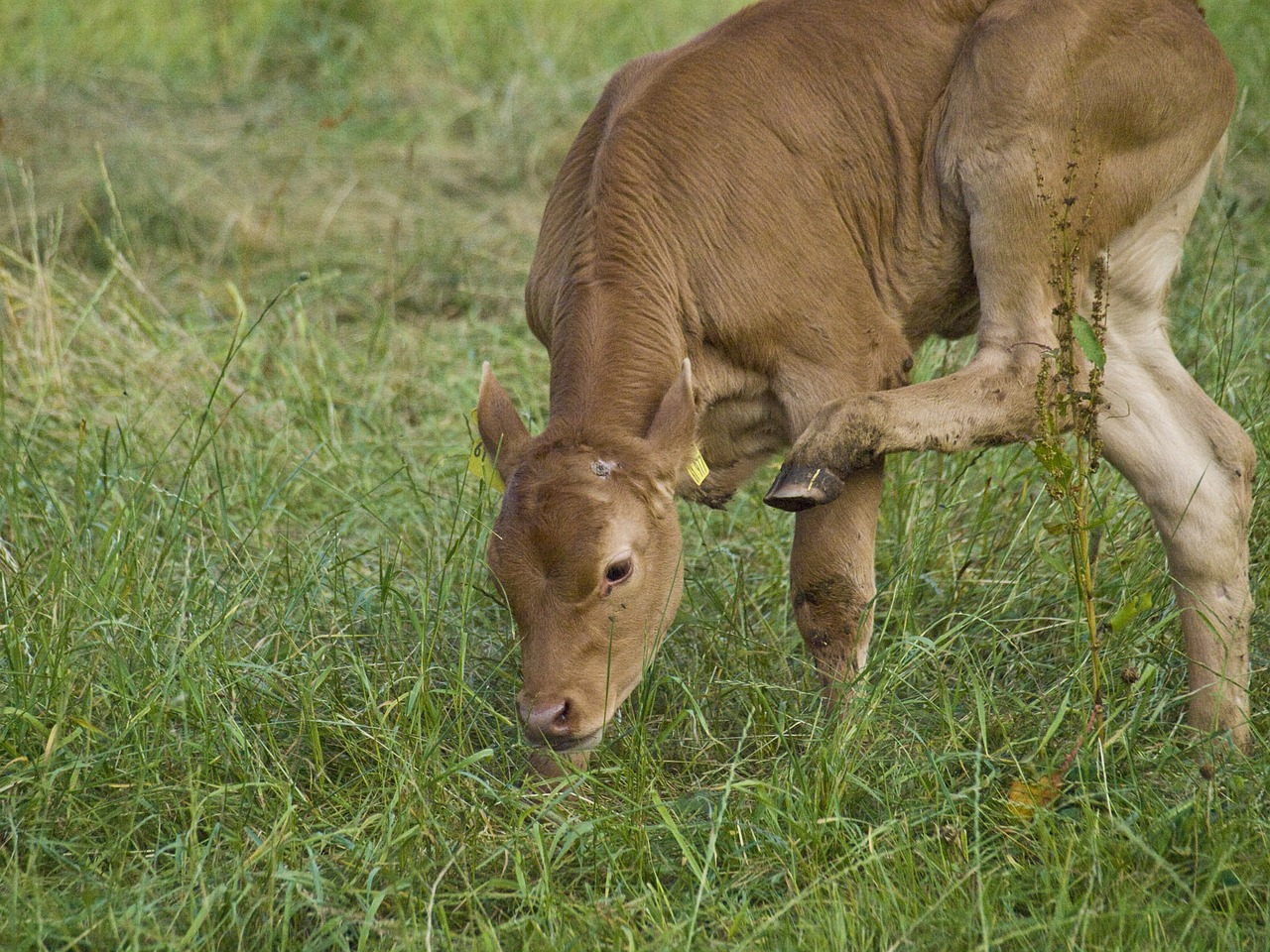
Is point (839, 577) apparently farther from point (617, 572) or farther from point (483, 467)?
point (483, 467)

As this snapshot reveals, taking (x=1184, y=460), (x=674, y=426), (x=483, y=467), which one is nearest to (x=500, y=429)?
(x=483, y=467)

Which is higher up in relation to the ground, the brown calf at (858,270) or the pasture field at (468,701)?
the brown calf at (858,270)

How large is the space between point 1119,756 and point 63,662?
8.51 feet

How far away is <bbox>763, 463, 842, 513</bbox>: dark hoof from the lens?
3.71 m

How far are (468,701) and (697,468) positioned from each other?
0.91m

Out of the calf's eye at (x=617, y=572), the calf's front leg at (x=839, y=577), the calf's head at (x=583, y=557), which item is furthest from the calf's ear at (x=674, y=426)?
the calf's front leg at (x=839, y=577)

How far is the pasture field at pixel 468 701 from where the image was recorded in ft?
10.2

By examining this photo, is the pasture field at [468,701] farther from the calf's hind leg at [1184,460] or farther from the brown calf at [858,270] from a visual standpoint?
the brown calf at [858,270]

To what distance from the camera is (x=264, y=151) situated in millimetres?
8406

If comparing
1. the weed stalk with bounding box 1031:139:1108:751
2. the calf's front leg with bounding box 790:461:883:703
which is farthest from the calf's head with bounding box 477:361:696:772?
the weed stalk with bounding box 1031:139:1108:751

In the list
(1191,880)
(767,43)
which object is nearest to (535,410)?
(767,43)

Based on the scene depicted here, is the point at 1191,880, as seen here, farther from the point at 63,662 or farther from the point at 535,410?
the point at 535,410

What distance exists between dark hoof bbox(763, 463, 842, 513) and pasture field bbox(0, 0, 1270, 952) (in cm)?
A: 46

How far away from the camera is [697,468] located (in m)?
3.84
